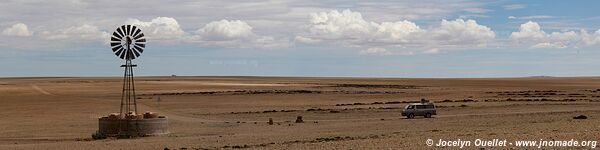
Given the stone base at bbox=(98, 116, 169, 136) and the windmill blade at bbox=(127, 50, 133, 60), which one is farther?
the windmill blade at bbox=(127, 50, 133, 60)

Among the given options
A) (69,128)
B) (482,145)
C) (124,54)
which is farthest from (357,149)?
(69,128)

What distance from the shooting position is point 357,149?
77.2 feet

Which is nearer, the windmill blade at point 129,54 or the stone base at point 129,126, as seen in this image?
the stone base at point 129,126

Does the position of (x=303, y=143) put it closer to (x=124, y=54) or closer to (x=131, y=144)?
(x=131, y=144)

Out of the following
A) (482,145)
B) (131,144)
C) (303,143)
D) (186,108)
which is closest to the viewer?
(482,145)

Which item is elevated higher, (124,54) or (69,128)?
(124,54)

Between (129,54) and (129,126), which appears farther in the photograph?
(129,54)

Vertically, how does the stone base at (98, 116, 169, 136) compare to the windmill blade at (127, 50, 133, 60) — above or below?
below

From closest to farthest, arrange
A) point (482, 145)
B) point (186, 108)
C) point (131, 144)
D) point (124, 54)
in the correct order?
point (482, 145), point (131, 144), point (124, 54), point (186, 108)

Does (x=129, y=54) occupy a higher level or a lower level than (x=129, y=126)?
higher

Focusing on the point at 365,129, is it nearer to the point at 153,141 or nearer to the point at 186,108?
the point at 153,141

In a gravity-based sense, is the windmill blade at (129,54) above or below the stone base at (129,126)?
above

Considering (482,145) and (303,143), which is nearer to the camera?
(482,145)

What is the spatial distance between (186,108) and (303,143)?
137 ft
